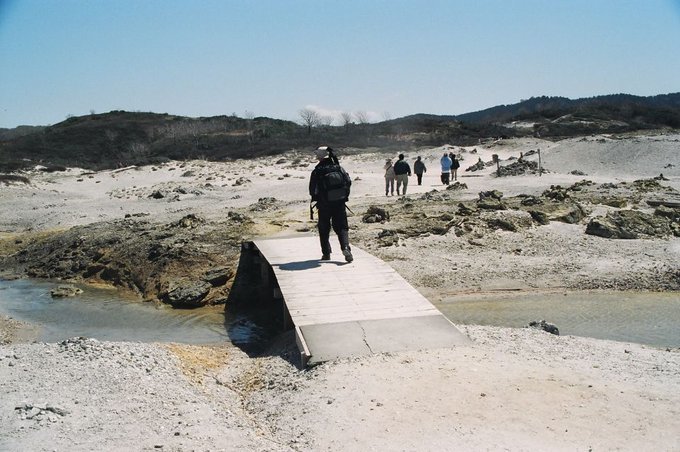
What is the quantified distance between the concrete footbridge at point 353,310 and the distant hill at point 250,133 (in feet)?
97.8

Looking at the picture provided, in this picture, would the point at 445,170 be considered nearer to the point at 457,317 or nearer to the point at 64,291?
the point at 457,317

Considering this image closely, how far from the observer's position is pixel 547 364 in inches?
233

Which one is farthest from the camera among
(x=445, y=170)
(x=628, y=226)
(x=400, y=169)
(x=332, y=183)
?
(x=445, y=170)

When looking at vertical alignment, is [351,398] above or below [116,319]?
above

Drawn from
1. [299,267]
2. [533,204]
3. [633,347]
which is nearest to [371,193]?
[533,204]

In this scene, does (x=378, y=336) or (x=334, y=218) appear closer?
(x=378, y=336)

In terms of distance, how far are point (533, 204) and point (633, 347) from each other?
29.3 ft

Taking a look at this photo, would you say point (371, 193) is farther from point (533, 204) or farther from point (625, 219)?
point (625, 219)

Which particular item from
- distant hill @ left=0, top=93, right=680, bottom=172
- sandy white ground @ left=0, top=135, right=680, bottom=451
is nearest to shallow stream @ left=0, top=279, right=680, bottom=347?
sandy white ground @ left=0, top=135, right=680, bottom=451

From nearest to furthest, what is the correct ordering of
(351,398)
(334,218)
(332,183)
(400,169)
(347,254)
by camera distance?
(351,398) → (332,183) → (334,218) → (347,254) → (400,169)

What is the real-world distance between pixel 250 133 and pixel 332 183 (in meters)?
51.1

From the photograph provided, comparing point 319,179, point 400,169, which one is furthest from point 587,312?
point 400,169

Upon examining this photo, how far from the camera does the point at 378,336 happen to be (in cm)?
640

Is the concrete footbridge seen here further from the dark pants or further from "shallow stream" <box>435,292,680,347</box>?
"shallow stream" <box>435,292,680,347</box>
